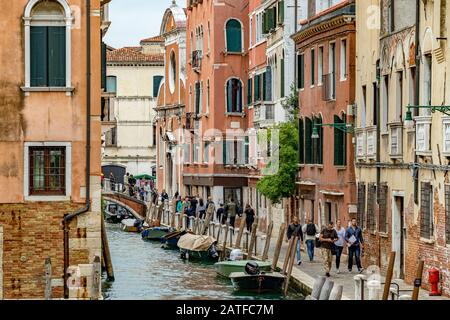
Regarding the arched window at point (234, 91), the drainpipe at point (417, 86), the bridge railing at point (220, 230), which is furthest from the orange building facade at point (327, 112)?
the arched window at point (234, 91)

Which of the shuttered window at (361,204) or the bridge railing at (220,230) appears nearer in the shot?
the shuttered window at (361,204)

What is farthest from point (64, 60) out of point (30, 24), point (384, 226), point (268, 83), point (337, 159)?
point (268, 83)

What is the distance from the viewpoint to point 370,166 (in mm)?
22500

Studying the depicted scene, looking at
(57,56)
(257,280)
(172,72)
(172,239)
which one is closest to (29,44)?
(57,56)

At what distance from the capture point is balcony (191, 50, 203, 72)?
48.0 meters

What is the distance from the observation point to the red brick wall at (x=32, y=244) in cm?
1666

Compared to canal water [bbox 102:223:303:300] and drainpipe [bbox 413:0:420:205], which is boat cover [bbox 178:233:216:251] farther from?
drainpipe [bbox 413:0:420:205]

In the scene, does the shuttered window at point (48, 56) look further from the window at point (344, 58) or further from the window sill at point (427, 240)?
the window at point (344, 58)

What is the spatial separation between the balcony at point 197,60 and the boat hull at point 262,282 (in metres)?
25.7

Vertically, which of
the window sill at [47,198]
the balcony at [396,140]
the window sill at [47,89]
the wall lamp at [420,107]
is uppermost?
the window sill at [47,89]

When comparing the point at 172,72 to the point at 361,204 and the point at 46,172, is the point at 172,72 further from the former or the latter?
the point at 46,172
